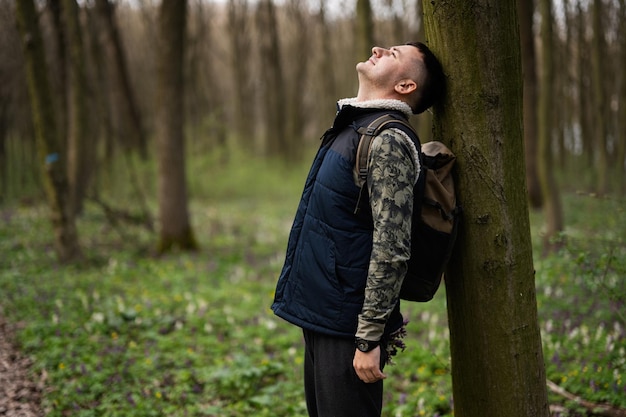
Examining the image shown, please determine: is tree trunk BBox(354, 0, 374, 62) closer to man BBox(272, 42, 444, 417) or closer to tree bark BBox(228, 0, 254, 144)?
man BBox(272, 42, 444, 417)

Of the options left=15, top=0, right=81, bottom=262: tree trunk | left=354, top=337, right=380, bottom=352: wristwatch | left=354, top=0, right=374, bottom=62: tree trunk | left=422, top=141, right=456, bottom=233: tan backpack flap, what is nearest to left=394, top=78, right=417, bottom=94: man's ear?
left=422, top=141, right=456, bottom=233: tan backpack flap

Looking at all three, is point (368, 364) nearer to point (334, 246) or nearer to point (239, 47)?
point (334, 246)

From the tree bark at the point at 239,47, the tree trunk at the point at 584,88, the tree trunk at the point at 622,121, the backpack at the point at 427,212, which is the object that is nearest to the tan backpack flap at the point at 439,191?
the backpack at the point at 427,212

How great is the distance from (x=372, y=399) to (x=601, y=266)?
221cm

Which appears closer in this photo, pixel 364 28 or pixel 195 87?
pixel 364 28

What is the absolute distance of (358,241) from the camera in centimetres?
232

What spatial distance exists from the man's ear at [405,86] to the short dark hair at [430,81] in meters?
0.06

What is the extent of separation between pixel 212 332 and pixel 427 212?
13.1 ft

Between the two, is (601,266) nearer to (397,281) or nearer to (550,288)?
(397,281)

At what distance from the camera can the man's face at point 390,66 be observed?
247 centimetres

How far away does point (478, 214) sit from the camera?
2.51m

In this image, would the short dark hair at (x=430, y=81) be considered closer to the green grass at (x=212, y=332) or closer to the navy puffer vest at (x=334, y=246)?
the navy puffer vest at (x=334, y=246)

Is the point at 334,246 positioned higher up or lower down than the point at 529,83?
lower down

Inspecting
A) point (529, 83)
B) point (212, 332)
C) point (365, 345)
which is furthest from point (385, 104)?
point (529, 83)
